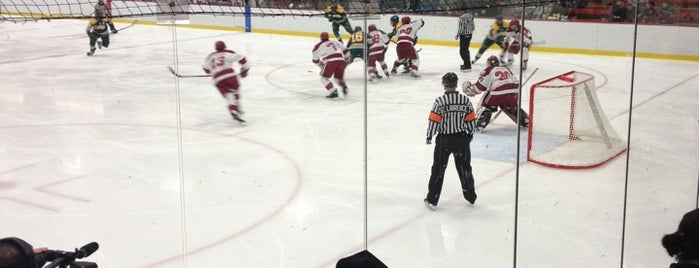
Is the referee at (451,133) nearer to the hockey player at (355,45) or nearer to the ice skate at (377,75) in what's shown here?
the hockey player at (355,45)

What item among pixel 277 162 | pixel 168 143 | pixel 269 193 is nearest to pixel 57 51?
pixel 168 143

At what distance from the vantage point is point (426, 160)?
4770 millimetres

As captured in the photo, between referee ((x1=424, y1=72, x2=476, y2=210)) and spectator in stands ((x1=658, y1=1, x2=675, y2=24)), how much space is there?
4.15m

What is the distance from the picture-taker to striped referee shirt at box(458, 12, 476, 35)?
27.9 feet

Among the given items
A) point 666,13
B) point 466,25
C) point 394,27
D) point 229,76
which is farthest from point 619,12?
point 229,76

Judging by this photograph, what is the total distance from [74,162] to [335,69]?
9.69 feet

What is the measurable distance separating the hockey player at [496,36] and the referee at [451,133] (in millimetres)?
2773

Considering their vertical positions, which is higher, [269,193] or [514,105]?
[514,105]

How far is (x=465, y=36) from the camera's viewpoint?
8.53 metres

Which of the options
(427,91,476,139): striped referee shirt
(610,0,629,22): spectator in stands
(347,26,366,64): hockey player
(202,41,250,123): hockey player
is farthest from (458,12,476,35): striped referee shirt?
(427,91,476,139): striped referee shirt

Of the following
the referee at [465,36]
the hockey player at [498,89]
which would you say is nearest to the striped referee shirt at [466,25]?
the referee at [465,36]

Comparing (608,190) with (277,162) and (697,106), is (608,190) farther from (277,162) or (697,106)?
(697,106)

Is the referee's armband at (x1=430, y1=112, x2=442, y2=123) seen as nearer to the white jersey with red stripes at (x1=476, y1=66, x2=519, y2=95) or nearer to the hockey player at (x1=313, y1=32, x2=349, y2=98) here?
the white jersey with red stripes at (x1=476, y1=66, x2=519, y2=95)

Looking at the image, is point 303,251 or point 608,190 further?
point 608,190
